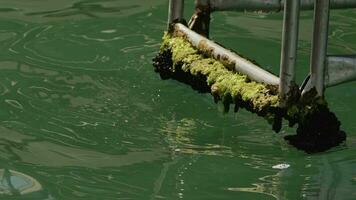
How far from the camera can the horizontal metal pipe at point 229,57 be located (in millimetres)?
3225

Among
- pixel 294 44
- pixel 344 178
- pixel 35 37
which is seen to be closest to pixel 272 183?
pixel 344 178

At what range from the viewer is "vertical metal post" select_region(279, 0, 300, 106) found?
2.95 m

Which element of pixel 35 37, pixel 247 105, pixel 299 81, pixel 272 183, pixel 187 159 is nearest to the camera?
pixel 272 183

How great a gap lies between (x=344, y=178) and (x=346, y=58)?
432 millimetres

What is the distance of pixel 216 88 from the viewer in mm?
3426

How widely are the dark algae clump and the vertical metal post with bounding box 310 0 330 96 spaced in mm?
47

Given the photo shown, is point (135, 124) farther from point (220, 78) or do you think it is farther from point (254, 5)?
point (254, 5)

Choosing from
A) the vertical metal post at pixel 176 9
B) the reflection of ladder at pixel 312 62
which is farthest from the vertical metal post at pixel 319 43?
the vertical metal post at pixel 176 9

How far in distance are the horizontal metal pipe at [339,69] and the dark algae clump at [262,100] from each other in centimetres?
8

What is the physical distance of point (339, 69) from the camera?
3.06 m

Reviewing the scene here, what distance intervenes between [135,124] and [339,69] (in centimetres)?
76

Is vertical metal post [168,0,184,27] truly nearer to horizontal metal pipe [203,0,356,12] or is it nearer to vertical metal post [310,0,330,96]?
horizontal metal pipe [203,0,356,12]

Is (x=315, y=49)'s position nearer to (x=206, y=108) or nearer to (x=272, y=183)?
(x=272, y=183)

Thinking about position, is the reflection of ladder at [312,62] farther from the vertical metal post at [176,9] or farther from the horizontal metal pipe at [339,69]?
the vertical metal post at [176,9]
